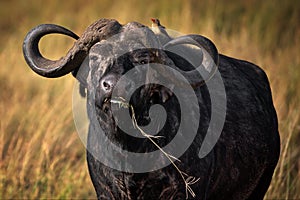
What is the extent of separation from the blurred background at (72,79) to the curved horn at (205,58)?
2.43m

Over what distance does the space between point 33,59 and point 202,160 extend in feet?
5.05

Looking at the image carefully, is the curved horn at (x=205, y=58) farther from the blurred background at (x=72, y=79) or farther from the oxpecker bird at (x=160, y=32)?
the blurred background at (x=72, y=79)

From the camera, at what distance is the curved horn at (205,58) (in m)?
5.37

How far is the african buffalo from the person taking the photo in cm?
528

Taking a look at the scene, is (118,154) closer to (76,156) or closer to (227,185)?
(227,185)

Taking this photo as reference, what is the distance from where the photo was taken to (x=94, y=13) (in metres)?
15.7

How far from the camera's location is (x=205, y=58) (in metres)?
5.42

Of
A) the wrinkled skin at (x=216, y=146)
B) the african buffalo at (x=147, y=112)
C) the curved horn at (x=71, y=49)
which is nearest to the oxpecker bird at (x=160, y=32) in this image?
the african buffalo at (x=147, y=112)

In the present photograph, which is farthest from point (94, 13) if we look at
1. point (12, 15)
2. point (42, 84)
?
point (42, 84)

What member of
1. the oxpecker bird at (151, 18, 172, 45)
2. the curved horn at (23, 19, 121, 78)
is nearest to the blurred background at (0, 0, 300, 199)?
the curved horn at (23, 19, 121, 78)

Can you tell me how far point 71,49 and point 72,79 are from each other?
5.53m

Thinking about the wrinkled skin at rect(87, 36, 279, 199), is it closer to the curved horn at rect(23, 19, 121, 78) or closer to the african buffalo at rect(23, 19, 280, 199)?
the african buffalo at rect(23, 19, 280, 199)

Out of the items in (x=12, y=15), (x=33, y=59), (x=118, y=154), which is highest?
(x=33, y=59)

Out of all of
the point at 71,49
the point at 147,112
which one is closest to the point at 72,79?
the point at 71,49
